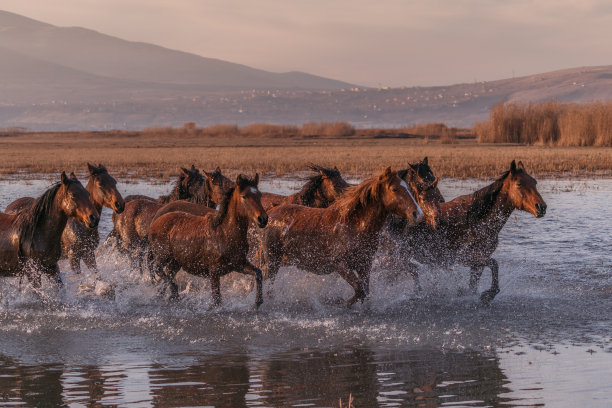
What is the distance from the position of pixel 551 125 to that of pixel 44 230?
133 feet

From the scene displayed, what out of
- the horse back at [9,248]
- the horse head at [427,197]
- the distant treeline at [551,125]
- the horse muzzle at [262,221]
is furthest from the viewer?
the distant treeline at [551,125]

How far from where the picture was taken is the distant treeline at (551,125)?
42.8 meters

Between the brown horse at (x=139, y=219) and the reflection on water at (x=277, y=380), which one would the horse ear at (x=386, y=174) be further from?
the brown horse at (x=139, y=219)

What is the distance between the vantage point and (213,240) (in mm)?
9164

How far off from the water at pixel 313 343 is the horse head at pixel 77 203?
0.91 m

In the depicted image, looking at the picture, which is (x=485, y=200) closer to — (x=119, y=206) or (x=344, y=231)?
(x=344, y=231)

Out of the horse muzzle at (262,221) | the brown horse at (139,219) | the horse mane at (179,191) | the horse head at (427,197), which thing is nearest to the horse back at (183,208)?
the brown horse at (139,219)

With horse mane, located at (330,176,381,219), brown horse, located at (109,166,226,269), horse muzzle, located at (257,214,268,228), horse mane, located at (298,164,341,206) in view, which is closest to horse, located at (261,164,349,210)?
horse mane, located at (298,164,341,206)

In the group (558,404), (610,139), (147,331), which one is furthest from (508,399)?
(610,139)

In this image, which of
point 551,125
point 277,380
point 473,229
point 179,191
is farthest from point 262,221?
point 551,125

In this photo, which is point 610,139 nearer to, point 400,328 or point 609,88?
point 400,328

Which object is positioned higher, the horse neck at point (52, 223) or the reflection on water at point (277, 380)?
the horse neck at point (52, 223)

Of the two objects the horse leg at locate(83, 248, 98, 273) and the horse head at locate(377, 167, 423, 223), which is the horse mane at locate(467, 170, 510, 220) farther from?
the horse leg at locate(83, 248, 98, 273)

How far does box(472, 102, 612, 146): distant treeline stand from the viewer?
42812 mm
